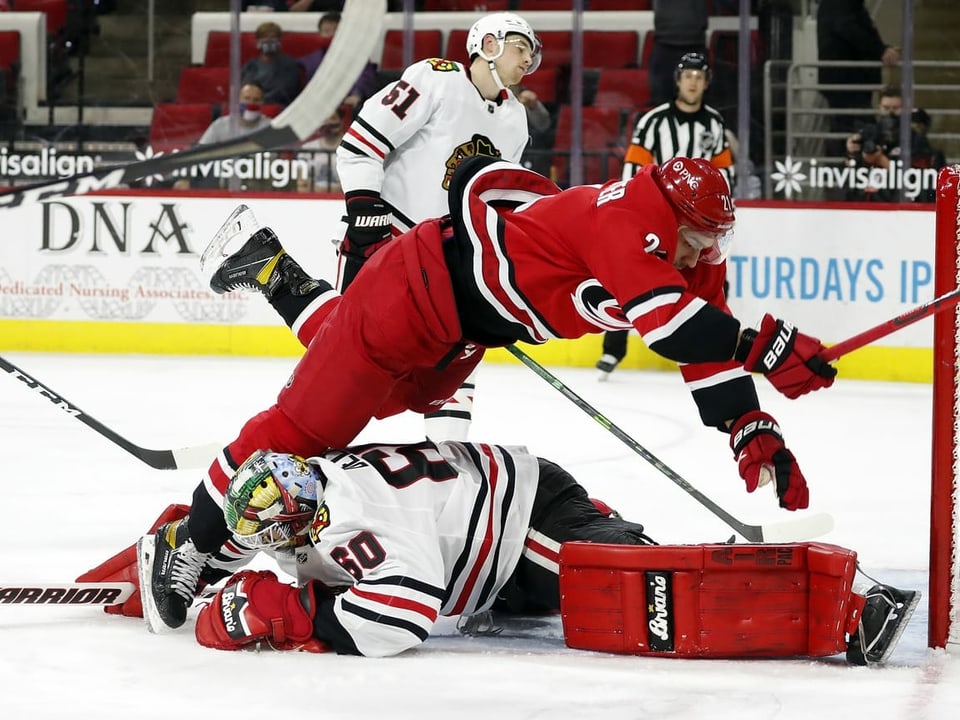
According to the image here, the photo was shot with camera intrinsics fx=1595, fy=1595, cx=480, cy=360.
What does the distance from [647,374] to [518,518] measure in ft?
15.0

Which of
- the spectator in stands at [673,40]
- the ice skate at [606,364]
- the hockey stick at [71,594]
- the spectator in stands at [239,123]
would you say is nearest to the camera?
the hockey stick at [71,594]

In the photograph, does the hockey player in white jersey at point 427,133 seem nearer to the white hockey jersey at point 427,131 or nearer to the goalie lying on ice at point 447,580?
the white hockey jersey at point 427,131

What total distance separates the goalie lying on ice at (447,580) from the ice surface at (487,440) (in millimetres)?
45

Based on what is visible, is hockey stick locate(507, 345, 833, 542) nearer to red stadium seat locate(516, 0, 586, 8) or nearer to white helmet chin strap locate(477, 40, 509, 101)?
white helmet chin strap locate(477, 40, 509, 101)

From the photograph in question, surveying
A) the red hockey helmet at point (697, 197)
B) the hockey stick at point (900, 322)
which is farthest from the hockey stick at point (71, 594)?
the hockey stick at point (900, 322)

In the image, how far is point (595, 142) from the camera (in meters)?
7.49

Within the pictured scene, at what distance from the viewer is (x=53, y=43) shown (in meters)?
7.80

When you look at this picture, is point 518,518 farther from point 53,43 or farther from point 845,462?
point 53,43

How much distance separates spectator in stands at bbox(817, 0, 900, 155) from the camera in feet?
23.3

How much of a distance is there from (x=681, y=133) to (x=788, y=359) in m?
4.58

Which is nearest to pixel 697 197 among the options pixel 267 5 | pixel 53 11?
pixel 267 5

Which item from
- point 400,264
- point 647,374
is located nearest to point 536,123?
point 647,374

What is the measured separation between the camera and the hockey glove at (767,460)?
2658mm

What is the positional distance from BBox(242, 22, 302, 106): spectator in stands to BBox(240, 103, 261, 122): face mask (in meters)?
0.06
